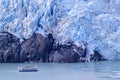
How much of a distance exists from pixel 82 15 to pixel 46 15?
2712 millimetres

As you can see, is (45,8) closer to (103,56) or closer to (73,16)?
(73,16)

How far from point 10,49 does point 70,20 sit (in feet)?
16.9

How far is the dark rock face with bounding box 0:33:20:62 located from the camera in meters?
33.4

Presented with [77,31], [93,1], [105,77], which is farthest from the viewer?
[93,1]

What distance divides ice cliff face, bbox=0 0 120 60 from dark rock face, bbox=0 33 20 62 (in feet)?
1.90

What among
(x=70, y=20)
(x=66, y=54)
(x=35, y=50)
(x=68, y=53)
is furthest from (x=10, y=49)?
(x=70, y=20)

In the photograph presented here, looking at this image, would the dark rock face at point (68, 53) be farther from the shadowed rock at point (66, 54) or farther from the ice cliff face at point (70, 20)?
the ice cliff face at point (70, 20)

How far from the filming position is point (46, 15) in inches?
1292

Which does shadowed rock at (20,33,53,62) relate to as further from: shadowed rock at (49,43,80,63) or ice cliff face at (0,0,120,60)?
shadowed rock at (49,43,80,63)

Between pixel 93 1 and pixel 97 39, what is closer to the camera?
pixel 97 39

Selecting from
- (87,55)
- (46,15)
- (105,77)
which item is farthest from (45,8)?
(105,77)

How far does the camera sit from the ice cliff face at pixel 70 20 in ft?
104

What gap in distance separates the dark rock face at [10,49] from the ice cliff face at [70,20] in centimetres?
58

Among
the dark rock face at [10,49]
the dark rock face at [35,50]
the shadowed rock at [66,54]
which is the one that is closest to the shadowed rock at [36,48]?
the dark rock face at [35,50]
